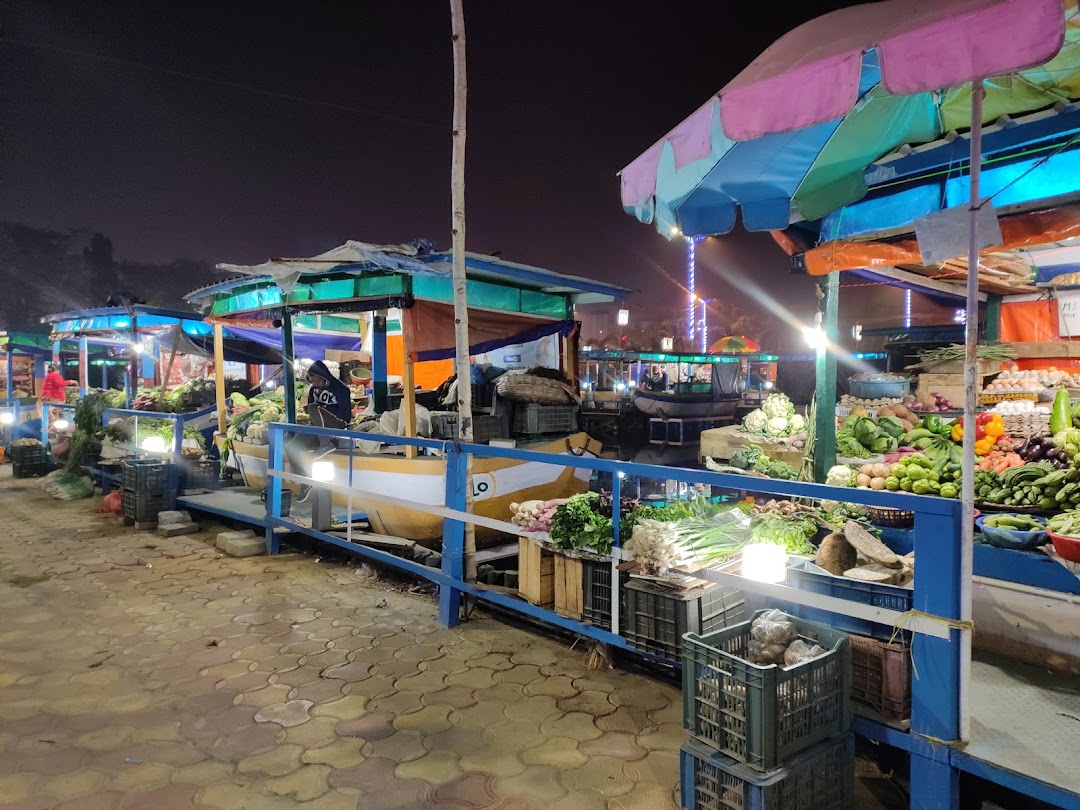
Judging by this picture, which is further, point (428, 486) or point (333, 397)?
point (333, 397)

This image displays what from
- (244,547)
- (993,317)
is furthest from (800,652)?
(993,317)

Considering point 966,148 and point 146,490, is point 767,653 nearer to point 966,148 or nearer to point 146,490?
point 966,148

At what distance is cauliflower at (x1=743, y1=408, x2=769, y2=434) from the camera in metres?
8.74

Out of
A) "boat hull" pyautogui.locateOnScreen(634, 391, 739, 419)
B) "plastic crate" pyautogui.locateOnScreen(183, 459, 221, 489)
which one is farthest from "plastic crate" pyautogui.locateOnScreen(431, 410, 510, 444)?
"boat hull" pyautogui.locateOnScreen(634, 391, 739, 419)

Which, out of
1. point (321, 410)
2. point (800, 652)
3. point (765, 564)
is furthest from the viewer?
point (321, 410)

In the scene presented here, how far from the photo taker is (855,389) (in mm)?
9094

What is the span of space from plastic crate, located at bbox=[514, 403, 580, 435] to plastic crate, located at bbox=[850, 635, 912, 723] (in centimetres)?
633

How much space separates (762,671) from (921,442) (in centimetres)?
495

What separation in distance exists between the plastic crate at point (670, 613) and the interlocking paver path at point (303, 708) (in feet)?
1.56

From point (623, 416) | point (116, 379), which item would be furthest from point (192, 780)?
point (116, 379)

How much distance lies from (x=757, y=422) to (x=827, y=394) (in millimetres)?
2291

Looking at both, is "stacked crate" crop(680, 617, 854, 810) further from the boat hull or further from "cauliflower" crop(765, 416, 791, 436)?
the boat hull

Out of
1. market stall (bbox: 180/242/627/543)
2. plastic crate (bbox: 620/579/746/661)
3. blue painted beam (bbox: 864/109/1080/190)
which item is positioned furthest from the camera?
market stall (bbox: 180/242/627/543)

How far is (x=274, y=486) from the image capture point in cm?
805
